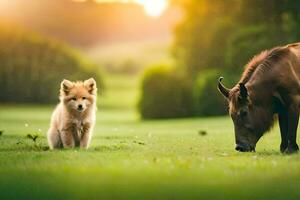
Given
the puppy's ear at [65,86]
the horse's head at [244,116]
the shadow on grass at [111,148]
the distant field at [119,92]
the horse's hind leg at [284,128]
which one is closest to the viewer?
the horse's head at [244,116]

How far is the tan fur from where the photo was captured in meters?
14.9

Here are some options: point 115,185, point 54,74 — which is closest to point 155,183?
point 115,185

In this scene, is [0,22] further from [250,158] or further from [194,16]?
[250,158]

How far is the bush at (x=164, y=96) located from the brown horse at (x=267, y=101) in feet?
84.0

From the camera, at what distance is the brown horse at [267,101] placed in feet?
47.3

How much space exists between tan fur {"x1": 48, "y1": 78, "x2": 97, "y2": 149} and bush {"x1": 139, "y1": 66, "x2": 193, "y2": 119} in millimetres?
25032

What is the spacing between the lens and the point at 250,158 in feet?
42.8

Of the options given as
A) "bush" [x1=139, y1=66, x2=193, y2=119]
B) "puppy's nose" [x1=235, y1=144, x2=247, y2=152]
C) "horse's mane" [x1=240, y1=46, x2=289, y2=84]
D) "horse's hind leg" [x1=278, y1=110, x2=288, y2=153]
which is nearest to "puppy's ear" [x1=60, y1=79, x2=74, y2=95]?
"horse's mane" [x1=240, y1=46, x2=289, y2=84]

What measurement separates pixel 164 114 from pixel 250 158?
89.9 ft

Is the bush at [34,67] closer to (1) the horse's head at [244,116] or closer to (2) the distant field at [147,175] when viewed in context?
(2) the distant field at [147,175]

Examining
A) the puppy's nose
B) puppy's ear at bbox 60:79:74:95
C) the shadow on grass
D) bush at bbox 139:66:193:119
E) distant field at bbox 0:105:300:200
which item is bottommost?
bush at bbox 139:66:193:119

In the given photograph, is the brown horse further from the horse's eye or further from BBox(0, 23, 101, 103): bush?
BBox(0, 23, 101, 103): bush

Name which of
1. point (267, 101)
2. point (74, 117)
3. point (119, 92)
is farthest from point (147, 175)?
point (119, 92)

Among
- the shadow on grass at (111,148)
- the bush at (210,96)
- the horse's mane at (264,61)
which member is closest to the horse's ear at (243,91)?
the horse's mane at (264,61)
